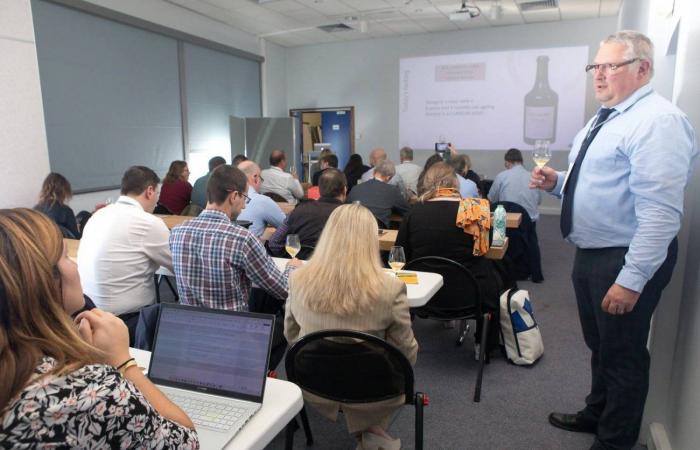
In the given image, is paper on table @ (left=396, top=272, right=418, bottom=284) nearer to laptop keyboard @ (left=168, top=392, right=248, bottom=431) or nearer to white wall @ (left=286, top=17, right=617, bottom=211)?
laptop keyboard @ (left=168, top=392, right=248, bottom=431)

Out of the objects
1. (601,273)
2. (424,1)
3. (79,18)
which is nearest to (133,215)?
(601,273)

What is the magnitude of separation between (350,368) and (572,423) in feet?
4.61

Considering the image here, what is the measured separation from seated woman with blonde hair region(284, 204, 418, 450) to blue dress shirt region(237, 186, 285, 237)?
1930 mm

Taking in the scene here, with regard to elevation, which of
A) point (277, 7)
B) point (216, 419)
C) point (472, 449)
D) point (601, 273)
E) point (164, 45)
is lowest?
point (472, 449)

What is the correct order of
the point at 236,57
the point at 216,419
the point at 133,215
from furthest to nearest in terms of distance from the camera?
the point at 236,57, the point at 133,215, the point at 216,419

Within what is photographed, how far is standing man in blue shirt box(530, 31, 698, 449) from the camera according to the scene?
65.3 inches

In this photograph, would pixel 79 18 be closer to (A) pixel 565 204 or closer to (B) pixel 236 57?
(B) pixel 236 57

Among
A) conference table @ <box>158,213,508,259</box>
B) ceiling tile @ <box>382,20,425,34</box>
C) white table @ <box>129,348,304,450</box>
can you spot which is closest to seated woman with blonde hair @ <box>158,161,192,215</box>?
conference table @ <box>158,213,508,259</box>

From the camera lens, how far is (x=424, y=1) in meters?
7.13

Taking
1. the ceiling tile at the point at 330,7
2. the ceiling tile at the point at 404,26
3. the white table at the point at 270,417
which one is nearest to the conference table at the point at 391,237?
the white table at the point at 270,417

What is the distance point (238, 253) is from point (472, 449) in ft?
4.63

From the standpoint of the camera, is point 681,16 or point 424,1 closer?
point 681,16

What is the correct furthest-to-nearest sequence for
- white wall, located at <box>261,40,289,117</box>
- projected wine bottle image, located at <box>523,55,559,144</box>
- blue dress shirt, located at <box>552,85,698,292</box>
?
1. white wall, located at <box>261,40,289,117</box>
2. projected wine bottle image, located at <box>523,55,559,144</box>
3. blue dress shirt, located at <box>552,85,698,292</box>

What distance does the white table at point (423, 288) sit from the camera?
6.86ft
